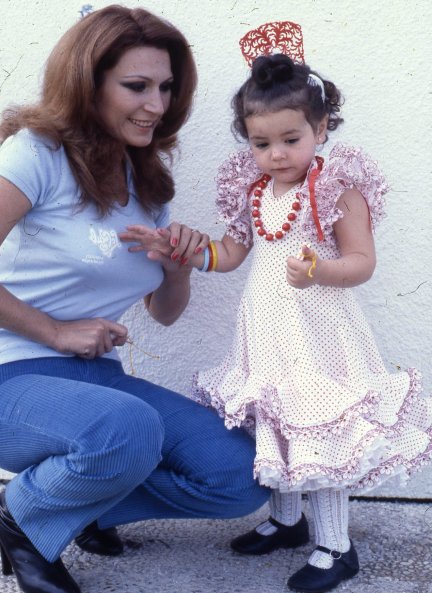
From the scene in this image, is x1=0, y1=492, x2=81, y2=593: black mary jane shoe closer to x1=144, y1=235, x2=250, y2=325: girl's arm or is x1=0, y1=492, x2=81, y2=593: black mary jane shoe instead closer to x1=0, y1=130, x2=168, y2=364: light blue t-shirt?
x1=0, y1=130, x2=168, y2=364: light blue t-shirt

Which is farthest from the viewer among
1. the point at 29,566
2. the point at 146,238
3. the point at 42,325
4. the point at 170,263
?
the point at 170,263

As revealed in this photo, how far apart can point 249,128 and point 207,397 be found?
751mm

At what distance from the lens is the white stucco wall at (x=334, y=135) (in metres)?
2.82

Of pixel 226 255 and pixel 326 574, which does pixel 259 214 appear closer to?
pixel 226 255

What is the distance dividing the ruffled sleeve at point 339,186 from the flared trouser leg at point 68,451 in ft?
2.05

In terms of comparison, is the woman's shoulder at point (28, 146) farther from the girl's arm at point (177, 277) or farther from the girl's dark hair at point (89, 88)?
the girl's arm at point (177, 277)

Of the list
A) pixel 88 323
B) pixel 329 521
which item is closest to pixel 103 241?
pixel 88 323

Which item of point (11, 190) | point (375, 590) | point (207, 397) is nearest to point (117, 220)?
point (11, 190)

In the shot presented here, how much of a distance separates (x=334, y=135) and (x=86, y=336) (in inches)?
39.3

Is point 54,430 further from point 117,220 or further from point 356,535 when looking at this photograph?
point 356,535

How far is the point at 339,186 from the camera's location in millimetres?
2348

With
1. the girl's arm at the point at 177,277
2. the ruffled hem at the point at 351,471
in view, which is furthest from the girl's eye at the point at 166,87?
the ruffled hem at the point at 351,471

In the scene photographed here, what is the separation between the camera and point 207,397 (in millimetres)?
2629

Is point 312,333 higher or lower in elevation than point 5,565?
higher
